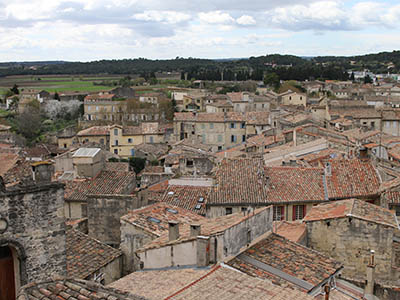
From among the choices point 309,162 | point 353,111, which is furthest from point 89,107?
point 309,162

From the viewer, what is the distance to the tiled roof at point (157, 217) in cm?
1639

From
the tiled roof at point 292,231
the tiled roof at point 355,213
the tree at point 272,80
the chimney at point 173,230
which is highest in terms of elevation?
the tree at point 272,80

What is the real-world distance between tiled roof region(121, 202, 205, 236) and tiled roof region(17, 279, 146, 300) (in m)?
7.95

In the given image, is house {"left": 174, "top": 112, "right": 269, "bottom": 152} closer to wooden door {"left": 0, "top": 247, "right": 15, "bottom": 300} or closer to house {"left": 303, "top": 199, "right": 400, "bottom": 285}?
house {"left": 303, "top": 199, "right": 400, "bottom": 285}

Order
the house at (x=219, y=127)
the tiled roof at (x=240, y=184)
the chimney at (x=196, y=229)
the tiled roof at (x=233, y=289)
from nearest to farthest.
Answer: the tiled roof at (x=233, y=289) → the chimney at (x=196, y=229) → the tiled roof at (x=240, y=184) → the house at (x=219, y=127)

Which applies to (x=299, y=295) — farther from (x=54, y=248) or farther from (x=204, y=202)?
(x=204, y=202)

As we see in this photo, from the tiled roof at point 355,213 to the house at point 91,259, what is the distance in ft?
22.1

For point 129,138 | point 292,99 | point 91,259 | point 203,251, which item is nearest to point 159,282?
point 203,251

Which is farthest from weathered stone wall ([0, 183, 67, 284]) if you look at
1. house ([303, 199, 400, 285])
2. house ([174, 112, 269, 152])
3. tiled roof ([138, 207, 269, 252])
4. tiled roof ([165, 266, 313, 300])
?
house ([174, 112, 269, 152])

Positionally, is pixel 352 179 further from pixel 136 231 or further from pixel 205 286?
→ pixel 205 286

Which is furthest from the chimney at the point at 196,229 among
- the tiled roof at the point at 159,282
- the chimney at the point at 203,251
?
the tiled roof at the point at 159,282

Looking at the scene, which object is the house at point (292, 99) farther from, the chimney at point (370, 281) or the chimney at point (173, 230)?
the chimney at point (173, 230)

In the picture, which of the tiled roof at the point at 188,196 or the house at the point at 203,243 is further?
the tiled roof at the point at 188,196

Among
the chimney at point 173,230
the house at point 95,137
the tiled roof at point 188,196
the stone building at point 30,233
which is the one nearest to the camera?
the stone building at point 30,233
